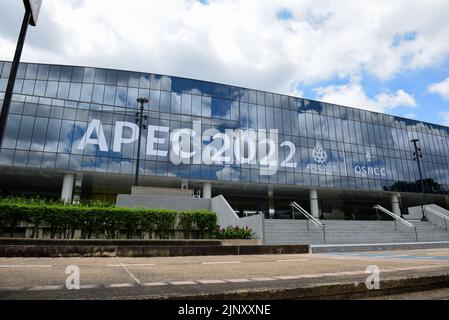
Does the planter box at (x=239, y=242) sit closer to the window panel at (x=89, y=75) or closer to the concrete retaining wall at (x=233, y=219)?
the concrete retaining wall at (x=233, y=219)

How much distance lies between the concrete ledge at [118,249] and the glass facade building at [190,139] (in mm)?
15457

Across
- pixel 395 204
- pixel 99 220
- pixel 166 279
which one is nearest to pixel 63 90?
pixel 99 220

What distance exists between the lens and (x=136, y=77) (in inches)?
1225

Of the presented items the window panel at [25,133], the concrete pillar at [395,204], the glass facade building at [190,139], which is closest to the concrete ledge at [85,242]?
the glass facade building at [190,139]

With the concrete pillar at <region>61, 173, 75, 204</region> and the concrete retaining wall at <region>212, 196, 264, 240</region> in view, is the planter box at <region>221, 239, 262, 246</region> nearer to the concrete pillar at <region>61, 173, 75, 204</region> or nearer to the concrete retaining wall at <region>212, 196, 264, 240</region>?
the concrete retaining wall at <region>212, 196, 264, 240</region>

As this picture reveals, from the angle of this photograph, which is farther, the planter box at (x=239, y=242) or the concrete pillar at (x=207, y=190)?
the concrete pillar at (x=207, y=190)

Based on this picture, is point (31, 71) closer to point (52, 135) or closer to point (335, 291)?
point (52, 135)

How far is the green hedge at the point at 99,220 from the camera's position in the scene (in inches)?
543

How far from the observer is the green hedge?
13805 millimetres

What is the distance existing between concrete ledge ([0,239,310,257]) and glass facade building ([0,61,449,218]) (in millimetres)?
15457

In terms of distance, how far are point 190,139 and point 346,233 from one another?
57.0ft

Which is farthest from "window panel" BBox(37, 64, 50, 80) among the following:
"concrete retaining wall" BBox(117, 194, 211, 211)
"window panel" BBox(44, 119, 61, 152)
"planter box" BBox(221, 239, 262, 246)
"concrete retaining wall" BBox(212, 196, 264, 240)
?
"planter box" BBox(221, 239, 262, 246)
